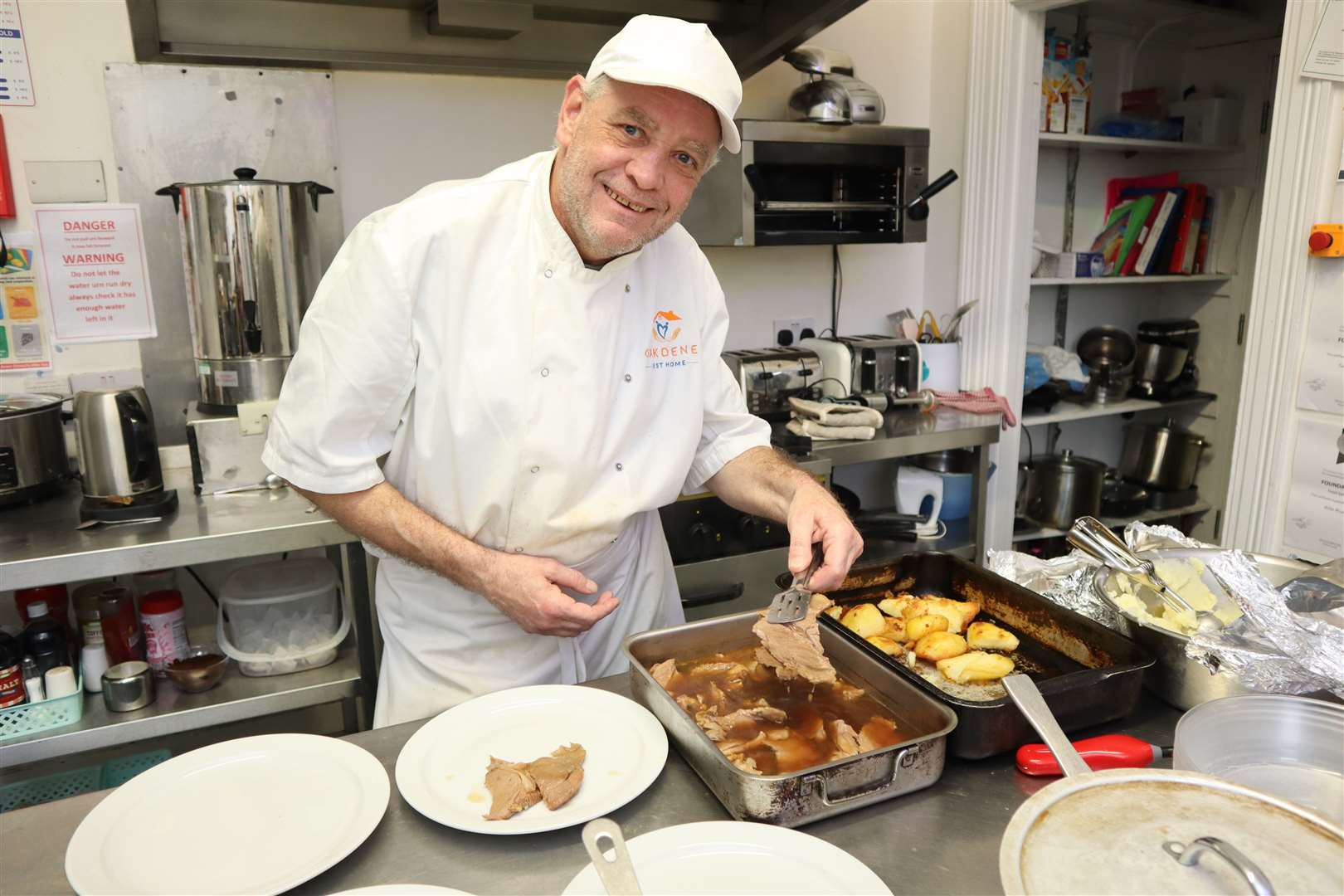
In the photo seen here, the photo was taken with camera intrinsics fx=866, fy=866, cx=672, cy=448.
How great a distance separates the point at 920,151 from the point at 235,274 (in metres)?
2.37

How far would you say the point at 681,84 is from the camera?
1302mm

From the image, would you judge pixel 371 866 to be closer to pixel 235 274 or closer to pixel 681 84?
pixel 681 84

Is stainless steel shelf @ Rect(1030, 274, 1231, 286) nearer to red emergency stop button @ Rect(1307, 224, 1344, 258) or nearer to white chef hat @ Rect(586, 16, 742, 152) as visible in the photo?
red emergency stop button @ Rect(1307, 224, 1344, 258)

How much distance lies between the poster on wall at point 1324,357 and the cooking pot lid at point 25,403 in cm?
340

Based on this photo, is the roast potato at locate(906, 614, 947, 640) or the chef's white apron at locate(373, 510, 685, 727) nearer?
the roast potato at locate(906, 614, 947, 640)

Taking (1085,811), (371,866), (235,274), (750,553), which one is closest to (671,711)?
(371,866)

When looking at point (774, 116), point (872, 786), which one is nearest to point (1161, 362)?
point (774, 116)

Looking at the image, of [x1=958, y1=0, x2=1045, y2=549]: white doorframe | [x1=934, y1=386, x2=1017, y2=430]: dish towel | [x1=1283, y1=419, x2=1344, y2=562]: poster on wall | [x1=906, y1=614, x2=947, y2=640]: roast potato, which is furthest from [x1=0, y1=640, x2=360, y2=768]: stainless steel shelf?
[x1=1283, y1=419, x2=1344, y2=562]: poster on wall

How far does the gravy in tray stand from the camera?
1.14m

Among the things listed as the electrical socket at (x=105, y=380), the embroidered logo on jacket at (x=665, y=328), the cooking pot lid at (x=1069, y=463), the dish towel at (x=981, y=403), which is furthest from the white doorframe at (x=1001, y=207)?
the electrical socket at (x=105, y=380)

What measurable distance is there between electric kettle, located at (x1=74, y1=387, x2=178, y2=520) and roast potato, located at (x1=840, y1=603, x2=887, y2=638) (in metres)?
1.80

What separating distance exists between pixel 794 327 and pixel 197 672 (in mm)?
2474

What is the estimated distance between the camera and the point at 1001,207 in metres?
3.42

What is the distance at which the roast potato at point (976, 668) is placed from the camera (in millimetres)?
1295
